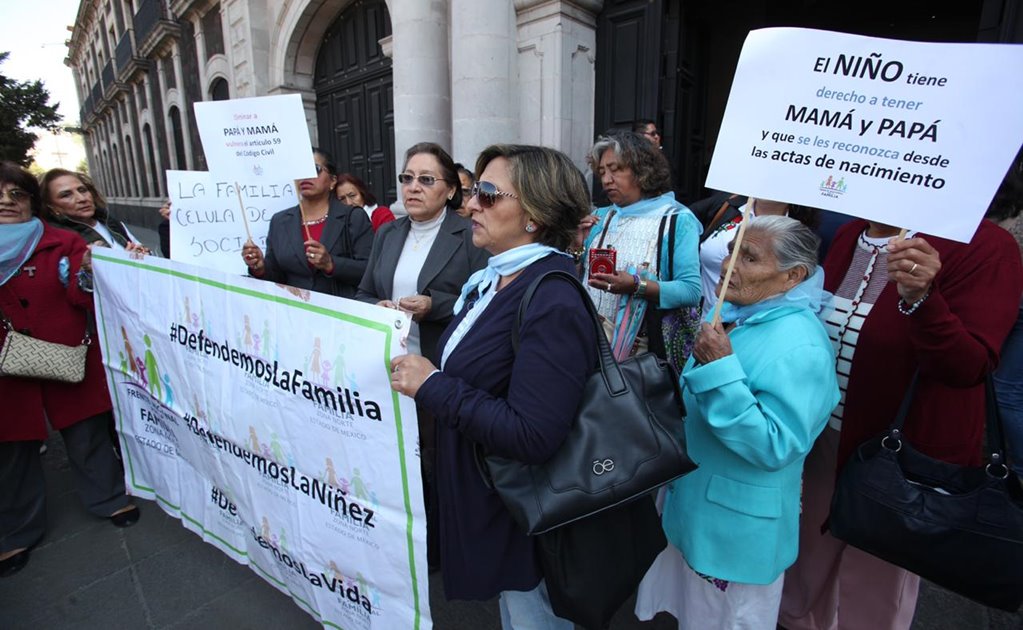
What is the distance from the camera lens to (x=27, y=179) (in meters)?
2.79

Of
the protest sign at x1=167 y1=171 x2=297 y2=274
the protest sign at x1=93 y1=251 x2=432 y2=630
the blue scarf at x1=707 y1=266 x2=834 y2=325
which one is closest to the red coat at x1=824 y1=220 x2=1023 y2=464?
the blue scarf at x1=707 y1=266 x2=834 y2=325

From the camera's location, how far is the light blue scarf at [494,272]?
151 centimetres

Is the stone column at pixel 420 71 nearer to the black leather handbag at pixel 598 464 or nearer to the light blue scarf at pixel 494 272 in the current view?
the light blue scarf at pixel 494 272

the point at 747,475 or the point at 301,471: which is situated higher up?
the point at 747,475

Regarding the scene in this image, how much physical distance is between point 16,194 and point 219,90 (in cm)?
1136

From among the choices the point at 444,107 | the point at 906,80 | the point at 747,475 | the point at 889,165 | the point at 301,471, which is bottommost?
the point at 301,471

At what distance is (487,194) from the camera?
5.09 ft

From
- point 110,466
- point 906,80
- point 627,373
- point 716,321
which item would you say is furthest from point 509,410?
point 110,466

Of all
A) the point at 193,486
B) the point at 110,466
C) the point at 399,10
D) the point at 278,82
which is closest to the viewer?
the point at 193,486

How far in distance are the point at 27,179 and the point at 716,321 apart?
11.4 ft

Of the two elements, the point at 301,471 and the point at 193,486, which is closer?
the point at 301,471

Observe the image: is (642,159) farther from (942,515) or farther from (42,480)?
(42,480)

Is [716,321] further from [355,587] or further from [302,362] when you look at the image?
[355,587]

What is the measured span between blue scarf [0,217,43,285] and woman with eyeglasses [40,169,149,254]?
15.0 inches
